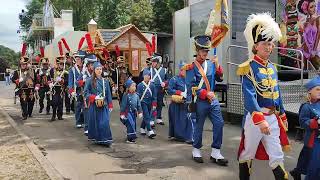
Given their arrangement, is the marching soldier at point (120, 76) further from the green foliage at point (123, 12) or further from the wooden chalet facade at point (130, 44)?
the green foliage at point (123, 12)

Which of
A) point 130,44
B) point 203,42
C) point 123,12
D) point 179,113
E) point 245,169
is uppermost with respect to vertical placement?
point 123,12

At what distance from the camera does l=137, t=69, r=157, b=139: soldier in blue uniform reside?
35.2 feet

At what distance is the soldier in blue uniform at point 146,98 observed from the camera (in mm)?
10731

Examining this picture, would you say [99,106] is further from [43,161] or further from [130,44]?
[130,44]

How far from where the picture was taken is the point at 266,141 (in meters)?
5.44

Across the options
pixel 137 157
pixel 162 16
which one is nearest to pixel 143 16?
pixel 162 16

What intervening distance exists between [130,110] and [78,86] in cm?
253

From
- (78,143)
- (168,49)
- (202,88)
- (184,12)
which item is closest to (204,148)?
(202,88)

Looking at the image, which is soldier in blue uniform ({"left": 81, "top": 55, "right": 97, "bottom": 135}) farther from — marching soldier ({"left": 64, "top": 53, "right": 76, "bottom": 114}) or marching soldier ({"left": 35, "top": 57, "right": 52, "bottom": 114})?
marching soldier ({"left": 35, "top": 57, "right": 52, "bottom": 114})

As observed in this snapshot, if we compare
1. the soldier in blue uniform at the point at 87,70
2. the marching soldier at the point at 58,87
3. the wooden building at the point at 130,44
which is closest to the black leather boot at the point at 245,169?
the soldier in blue uniform at the point at 87,70

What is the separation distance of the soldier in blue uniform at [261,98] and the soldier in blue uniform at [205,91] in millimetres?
1977

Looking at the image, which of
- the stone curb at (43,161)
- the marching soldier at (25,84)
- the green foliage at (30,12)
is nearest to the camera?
the stone curb at (43,161)

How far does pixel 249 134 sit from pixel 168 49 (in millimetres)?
24017

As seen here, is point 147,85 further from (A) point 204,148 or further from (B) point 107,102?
(A) point 204,148
